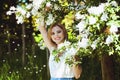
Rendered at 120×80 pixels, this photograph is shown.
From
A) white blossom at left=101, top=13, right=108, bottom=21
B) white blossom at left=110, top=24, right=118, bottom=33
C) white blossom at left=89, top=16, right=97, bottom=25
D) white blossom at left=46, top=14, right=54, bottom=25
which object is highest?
white blossom at left=46, top=14, right=54, bottom=25

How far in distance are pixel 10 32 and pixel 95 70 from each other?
8108 millimetres

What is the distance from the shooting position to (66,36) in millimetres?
5422

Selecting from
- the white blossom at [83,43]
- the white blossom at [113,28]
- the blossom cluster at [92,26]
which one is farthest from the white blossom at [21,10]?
the white blossom at [113,28]

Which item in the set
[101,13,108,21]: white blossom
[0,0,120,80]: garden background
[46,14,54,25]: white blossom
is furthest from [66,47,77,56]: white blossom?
Answer: [46,14,54,25]: white blossom

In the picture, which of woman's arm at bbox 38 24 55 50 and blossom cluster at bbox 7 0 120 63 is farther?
woman's arm at bbox 38 24 55 50

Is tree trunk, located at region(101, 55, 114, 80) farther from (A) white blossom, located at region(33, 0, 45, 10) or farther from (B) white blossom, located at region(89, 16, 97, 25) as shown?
(B) white blossom, located at region(89, 16, 97, 25)

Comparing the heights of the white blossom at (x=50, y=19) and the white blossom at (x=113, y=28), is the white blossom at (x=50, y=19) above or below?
above

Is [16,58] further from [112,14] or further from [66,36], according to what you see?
[112,14]

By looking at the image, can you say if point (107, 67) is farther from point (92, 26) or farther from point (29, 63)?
point (29, 63)

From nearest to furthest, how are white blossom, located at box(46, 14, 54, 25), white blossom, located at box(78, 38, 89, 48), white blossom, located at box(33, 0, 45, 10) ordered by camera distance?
1. white blossom, located at box(78, 38, 89, 48)
2. white blossom, located at box(33, 0, 45, 10)
3. white blossom, located at box(46, 14, 54, 25)

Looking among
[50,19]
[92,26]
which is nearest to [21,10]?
[50,19]

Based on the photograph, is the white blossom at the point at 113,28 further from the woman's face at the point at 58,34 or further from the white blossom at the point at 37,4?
the woman's face at the point at 58,34

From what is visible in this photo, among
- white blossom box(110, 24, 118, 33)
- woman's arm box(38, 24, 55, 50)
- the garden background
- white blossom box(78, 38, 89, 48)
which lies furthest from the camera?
the garden background

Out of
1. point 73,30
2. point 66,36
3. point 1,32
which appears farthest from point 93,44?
point 1,32
